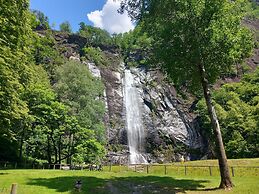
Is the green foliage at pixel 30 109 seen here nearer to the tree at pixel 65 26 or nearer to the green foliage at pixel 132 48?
the green foliage at pixel 132 48

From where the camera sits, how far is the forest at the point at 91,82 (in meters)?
18.3

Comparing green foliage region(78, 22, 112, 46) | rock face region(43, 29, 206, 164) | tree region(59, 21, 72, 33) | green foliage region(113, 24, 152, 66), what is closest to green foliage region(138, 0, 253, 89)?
rock face region(43, 29, 206, 164)

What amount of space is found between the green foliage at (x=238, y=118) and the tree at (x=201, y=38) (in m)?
34.8

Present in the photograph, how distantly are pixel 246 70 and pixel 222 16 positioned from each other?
7284 cm

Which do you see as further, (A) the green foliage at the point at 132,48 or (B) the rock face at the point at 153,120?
(A) the green foliage at the point at 132,48

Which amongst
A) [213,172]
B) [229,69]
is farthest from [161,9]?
[213,172]

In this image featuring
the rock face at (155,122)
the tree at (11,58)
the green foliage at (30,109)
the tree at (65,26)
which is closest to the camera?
the tree at (11,58)

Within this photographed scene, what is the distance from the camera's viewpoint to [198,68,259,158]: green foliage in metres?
51.1

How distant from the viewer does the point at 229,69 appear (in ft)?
66.0

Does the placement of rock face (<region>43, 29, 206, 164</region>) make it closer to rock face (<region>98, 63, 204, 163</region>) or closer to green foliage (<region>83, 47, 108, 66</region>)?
rock face (<region>98, 63, 204, 163</region>)

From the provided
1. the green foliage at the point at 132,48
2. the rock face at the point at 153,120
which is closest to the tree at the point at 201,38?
the rock face at the point at 153,120

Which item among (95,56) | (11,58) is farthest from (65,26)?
(11,58)

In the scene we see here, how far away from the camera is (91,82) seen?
149ft

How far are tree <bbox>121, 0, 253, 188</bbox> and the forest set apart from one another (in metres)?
0.06
